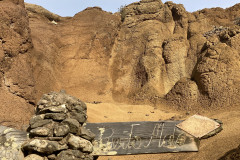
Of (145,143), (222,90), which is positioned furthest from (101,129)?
(222,90)

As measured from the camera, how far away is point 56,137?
365 centimetres

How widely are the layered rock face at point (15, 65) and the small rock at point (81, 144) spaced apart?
14.1 ft

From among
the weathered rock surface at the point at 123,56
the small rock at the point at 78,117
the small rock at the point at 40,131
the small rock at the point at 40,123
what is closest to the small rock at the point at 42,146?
the small rock at the point at 40,131

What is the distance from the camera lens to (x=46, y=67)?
540 inches

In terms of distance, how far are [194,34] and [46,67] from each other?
932 cm

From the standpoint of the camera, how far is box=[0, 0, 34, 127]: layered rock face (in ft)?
25.8

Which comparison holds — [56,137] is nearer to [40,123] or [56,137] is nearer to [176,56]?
[40,123]

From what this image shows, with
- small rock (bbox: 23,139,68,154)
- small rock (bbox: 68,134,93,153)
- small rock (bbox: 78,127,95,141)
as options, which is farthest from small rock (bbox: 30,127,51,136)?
small rock (bbox: 78,127,95,141)

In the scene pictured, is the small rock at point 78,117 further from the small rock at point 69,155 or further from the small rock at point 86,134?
the small rock at point 69,155

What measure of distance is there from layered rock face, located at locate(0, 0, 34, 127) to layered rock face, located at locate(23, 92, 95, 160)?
156 inches

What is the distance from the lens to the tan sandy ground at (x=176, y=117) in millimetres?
5410

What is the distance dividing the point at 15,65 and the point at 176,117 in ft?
21.8

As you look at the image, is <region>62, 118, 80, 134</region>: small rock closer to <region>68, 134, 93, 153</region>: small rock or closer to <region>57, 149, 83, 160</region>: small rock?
<region>68, 134, 93, 153</region>: small rock

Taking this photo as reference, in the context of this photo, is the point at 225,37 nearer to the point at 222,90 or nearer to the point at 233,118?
the point at 222,90
